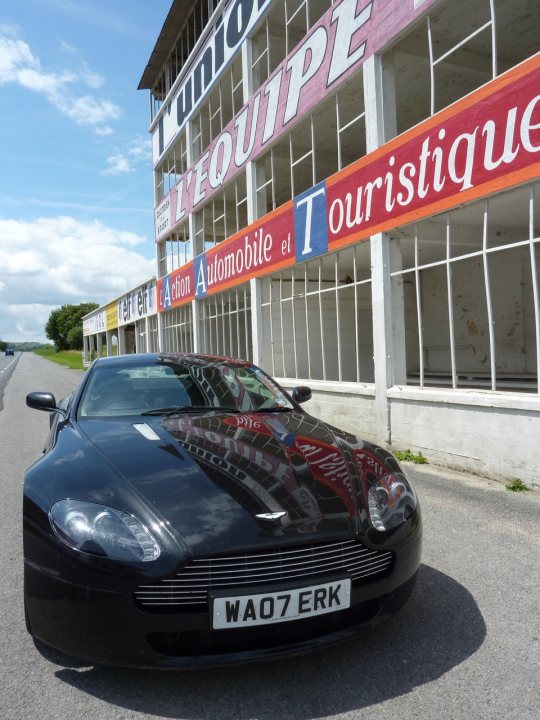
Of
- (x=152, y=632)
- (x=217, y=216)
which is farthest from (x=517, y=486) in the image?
(x=217, y=216)

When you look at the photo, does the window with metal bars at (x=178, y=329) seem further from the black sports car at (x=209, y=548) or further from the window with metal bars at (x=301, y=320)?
the black sports car at (x=209, y=548)

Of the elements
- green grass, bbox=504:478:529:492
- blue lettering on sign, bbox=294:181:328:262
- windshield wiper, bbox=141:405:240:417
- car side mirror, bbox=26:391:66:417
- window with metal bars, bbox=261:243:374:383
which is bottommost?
green grass, bbox=504:478:529:492

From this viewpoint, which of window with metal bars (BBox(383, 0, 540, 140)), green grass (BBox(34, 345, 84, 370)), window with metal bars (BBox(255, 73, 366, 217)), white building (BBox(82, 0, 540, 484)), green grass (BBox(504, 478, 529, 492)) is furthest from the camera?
green grass (BBox(34, 345, 84, 370))

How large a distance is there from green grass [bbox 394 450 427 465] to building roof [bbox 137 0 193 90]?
16.1 metres

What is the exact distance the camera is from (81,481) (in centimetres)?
243

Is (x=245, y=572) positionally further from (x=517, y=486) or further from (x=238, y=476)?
(x=517, y=486)

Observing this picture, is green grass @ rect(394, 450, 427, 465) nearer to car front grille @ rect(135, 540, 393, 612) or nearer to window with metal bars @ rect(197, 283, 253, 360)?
car front grille @ rect(135, 540, 393, 612)

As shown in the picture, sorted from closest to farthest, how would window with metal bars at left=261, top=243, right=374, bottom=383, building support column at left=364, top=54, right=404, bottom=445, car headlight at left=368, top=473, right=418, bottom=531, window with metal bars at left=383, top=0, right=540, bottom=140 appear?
1. car headlight at left=368, top=473, right=418, bottom=531
2. window with metal bars at left=383, top=0, right=540, bottom=140
3. building support column at left=364, top=54, right=404, bottom=445
4. window with metal bars at left=261, top=243, right=374, bottom=383

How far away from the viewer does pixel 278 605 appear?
79.5 inches

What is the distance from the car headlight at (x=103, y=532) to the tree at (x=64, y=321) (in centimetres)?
11517

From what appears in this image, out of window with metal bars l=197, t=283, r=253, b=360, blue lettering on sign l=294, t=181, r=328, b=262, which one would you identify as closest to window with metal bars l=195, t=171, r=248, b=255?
window with metal bars l=197, t=283, r=253, b=360

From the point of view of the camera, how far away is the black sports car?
2.00 m

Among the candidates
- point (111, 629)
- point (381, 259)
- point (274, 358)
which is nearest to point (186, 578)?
point (111, 629)

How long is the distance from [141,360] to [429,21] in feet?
19.2
